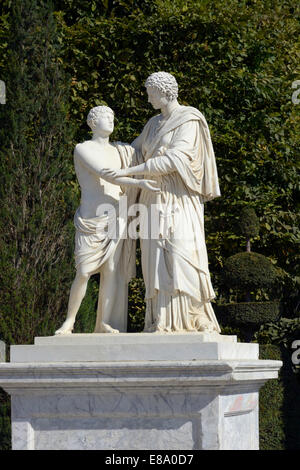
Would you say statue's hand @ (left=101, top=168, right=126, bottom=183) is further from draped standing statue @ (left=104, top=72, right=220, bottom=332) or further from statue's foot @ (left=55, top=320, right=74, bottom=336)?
statue's foot @ (left=55, top=320, right=74, bottom=336)

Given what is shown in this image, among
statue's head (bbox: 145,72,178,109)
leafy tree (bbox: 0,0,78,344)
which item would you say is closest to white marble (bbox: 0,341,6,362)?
leafy tree (bbox: 0,0,78,344)

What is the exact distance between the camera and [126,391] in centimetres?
791

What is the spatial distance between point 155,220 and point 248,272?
21.3ft

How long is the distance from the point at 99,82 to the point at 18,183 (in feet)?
10.6

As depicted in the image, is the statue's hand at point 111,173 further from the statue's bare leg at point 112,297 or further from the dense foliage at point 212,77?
the dense foliage at point 212,77

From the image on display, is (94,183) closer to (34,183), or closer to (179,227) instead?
(179,227)

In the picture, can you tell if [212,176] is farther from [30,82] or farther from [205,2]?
[205,2]

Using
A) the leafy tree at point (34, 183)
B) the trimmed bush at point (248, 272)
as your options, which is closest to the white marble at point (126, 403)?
the leafy tree at point (34, 183)

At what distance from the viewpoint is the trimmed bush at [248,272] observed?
14.8 metres

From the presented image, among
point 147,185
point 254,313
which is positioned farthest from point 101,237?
point 254,313

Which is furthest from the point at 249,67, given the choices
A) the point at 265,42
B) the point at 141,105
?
the point at 141,105

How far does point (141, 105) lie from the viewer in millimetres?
16375

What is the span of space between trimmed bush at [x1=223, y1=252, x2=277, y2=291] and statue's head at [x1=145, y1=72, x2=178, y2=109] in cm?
636

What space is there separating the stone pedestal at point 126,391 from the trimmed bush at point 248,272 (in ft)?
21.5
